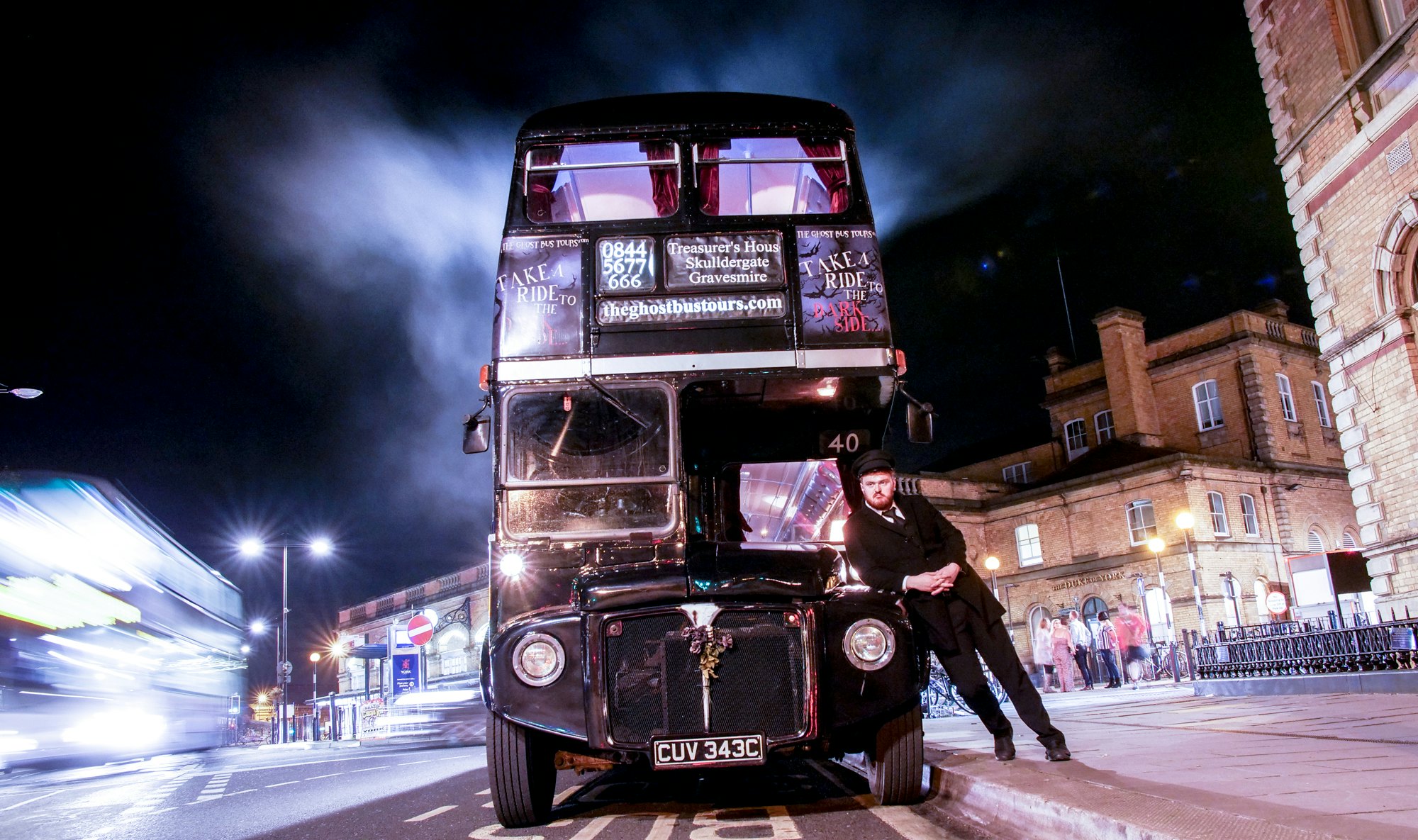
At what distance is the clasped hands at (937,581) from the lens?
5156mm

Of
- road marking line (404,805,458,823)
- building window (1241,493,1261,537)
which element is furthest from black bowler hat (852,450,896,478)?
building window (1241,493,1261,537)

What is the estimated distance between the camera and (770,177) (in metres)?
7.41

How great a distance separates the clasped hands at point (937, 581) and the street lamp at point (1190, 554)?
27821 millimetres

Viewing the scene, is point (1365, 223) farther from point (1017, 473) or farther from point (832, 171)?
point (1017, 473)

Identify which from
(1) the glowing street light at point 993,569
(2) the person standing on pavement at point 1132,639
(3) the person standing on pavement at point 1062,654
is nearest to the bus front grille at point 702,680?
(3) the person standing on pavement at point 1062,654

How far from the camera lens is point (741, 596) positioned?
4918 millimetres

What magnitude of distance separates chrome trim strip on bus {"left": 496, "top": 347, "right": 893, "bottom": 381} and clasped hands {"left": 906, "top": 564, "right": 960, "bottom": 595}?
1.82 m

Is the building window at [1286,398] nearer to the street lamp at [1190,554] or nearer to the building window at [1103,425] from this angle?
the building window at [1103,425]

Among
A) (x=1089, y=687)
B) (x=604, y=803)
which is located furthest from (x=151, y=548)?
(x=1089, y=687)

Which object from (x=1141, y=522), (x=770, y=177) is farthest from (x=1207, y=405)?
(x=770, y=177)

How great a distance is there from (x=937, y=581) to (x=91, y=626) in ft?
52.3

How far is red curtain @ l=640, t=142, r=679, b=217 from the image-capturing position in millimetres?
7175

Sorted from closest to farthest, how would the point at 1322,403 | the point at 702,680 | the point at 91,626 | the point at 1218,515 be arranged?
the point at 702,680 < the point at 91,626 < the point at 1218,515 < the point at 1322,403

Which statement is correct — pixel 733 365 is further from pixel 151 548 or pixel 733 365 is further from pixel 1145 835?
pixel 151 548
